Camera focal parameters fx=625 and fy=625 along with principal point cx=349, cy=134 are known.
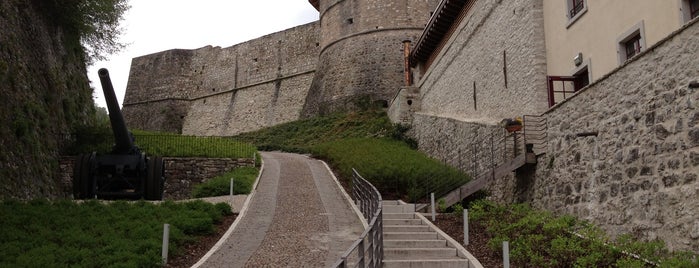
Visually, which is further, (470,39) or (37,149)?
(470,39)

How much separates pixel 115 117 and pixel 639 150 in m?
11.8

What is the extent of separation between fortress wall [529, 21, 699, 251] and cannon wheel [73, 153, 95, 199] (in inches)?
421

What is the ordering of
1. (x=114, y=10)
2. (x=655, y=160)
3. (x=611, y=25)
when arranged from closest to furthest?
(x=655, y=160)
(x=611, y=25)
(x=114, y=10)

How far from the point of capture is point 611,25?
498 inches

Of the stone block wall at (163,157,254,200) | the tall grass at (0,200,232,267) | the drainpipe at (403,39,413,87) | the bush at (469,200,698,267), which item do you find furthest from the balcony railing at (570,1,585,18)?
the drainpipe at (403,39,413,87)

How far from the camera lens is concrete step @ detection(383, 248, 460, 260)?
10062 mm

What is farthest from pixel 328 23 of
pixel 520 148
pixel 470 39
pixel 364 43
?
pixel 520 148

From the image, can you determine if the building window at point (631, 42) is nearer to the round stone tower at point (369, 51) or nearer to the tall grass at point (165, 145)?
the tall grass at point (165, 145)

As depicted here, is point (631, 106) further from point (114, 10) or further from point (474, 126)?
point (114, 10)

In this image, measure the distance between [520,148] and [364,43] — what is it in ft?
73.0

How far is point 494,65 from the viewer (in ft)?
61.4

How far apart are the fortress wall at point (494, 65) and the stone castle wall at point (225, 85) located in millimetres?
19494

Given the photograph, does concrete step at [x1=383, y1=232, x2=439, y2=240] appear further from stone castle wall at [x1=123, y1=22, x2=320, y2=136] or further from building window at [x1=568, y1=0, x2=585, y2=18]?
stone castle wall at [x1=123, y1=22, x2=320, y2=136]

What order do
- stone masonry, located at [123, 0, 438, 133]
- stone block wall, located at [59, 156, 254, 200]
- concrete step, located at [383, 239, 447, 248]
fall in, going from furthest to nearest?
stone masonry, located at [123, 0, 438, 133], stone block wall, located at [59, 156, 254, 200], concrete step, located at [383, 239, 447, 248]
